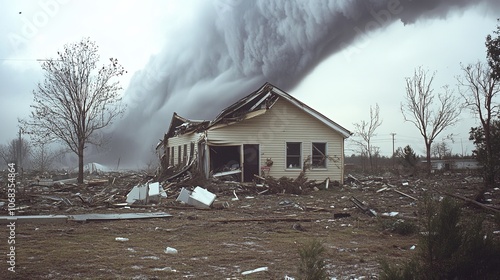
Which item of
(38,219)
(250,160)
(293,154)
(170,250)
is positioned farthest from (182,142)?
(170,250)

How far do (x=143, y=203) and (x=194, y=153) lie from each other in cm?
893

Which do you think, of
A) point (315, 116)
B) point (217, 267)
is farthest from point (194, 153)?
point (217, 267)

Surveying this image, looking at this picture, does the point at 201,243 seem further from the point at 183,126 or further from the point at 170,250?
the point at 183,126

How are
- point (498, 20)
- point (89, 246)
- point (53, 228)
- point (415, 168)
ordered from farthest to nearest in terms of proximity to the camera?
point (415, 168), point (498, 20), point (53, 228), point (89, 246)

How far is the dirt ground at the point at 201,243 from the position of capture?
5.59 m

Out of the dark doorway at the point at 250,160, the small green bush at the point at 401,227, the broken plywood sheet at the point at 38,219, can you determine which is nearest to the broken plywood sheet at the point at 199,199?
the broken plywood sheet at the point at 38,219

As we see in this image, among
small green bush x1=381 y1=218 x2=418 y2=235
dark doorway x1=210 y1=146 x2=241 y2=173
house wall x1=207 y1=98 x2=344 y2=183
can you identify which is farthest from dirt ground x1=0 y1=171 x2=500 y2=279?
dark doorway x1=210 y1=146 x2=241 y2=173

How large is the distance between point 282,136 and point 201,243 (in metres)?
15.6

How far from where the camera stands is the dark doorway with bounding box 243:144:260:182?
22422 millimetres

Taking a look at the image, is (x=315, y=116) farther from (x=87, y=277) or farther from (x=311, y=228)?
(x=87, y=277)

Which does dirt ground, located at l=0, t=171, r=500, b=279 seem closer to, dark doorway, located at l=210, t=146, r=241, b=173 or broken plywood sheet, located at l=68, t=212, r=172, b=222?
broken plywood sheet, located at l=68, t=212, r=172, b=222

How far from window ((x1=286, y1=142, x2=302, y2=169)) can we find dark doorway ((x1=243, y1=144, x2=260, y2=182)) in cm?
188

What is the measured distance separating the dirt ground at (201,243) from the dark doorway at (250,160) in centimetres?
894

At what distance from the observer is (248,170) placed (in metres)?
22.5
